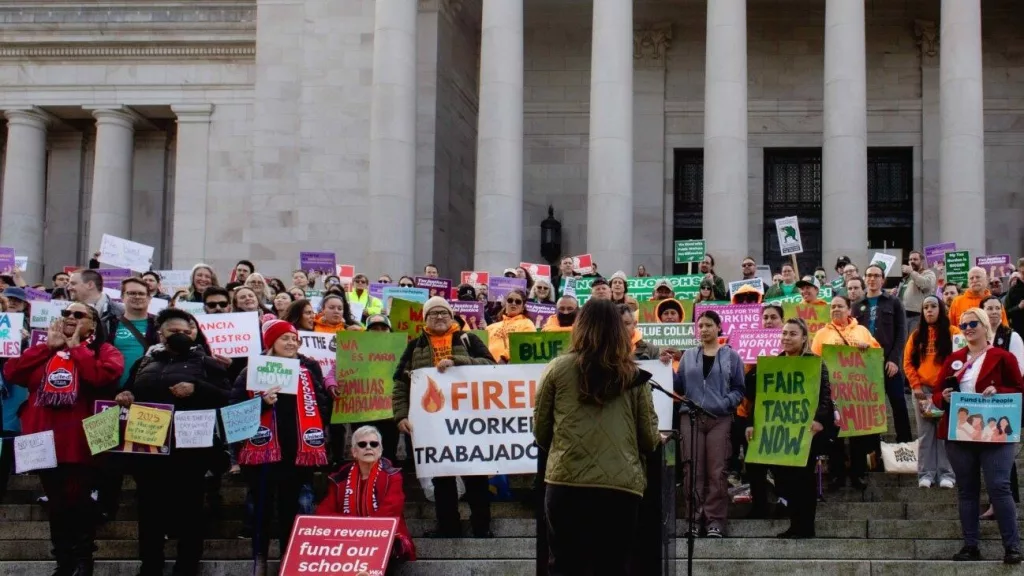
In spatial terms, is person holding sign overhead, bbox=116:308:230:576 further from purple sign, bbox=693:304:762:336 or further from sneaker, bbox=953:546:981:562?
sneaker, bbox=953:546:981:562

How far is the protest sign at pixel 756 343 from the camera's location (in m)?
16.1

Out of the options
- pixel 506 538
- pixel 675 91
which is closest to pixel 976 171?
pixel 675 91

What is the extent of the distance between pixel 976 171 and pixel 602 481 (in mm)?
22284

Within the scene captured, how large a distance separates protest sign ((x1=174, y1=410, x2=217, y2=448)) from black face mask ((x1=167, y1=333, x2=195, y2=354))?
578 mm

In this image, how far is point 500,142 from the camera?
98.2 feet

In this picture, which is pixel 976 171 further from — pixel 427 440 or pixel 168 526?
pixel 168 526

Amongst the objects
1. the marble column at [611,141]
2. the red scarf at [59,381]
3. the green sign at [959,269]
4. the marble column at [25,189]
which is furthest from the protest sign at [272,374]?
the marble column at [25,189]

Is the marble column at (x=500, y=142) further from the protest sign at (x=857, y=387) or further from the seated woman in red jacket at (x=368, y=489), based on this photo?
the seated woman in red jacket at (x=368, y=489)

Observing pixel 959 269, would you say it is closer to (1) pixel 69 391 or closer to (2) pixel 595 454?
(1) pixel 69 391

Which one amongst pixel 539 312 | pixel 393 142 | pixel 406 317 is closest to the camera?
pixel 406 317

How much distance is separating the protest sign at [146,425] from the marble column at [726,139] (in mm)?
17316

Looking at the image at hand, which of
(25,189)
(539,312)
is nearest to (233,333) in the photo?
(539,312)

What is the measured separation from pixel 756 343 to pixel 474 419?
3.97 meters

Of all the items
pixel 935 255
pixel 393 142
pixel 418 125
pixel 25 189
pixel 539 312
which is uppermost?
pixel 418 125
